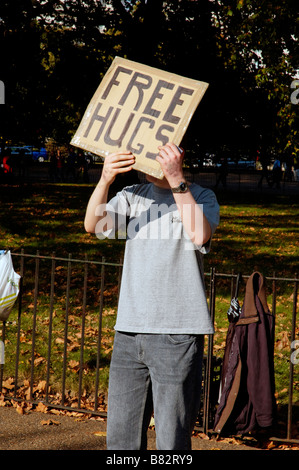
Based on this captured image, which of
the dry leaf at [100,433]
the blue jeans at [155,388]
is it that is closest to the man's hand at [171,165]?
the blue jeans at [155,388]

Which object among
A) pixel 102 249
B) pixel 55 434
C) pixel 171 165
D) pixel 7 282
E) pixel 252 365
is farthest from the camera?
pixel 102 249

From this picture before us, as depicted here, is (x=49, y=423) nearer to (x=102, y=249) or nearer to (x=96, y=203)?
(x=96, y=203)

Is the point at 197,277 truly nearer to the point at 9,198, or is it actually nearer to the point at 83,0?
the point at 9,198

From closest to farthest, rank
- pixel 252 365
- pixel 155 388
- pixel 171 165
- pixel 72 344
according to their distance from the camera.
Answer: pixel 171 165 → pixel 155 388 → pixel 252 365 → pixel 72 344

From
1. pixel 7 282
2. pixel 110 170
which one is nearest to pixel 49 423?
pixel 7 282

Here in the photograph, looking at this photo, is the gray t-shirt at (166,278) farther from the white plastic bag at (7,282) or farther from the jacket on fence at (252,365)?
the white plastic bag at (7,282)

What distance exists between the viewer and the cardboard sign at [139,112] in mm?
2879

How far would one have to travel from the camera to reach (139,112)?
300 centimetres

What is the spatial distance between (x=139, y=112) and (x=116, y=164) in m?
0.33

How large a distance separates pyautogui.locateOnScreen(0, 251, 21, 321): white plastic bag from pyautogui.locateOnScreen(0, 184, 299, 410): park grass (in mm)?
1080

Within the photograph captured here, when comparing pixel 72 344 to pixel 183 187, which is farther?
pixel 72 344

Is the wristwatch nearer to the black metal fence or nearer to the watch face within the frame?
the watch face

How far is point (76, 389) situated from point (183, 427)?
9.98 feet

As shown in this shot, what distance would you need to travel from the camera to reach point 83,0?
20.8 meters
